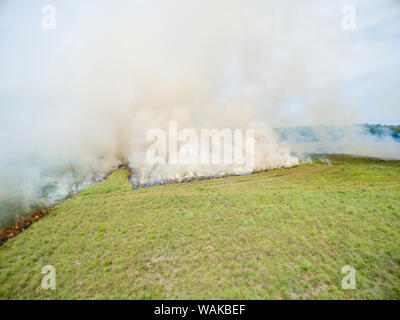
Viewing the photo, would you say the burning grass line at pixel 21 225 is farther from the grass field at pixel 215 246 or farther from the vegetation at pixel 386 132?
the vegetation at pixel 386 132

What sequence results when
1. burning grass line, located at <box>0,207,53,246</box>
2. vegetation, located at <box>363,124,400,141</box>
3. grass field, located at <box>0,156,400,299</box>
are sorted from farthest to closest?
1. vegetation, located at <box>363,124,400,141</box>
2. burning grass line, located at <box>0,207,53,246</box>
3. grass field, located at <box>0,156,400,299</box>

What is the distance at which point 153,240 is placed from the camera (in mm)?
7879

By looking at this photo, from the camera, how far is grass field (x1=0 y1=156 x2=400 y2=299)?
5.60m

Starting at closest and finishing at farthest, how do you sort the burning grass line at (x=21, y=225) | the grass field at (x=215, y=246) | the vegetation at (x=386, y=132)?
1. the grass field at (x=215, y=246)
2. the burning grass line at (x=21, y=225)
3. the vegetation at (x=386, y=132)

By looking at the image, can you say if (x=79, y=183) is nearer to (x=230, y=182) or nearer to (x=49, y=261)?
(x=49, y=261)

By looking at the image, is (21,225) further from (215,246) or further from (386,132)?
(386,132)

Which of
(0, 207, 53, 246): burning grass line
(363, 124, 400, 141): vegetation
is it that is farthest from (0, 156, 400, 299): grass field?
(363, 124, 400, 141): vegetation

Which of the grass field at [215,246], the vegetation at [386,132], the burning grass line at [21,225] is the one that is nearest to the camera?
the grass field at [215,246]

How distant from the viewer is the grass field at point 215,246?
5602 millimetres

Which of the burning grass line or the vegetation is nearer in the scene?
the burning grass line

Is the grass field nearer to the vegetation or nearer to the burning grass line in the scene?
the burning grass line

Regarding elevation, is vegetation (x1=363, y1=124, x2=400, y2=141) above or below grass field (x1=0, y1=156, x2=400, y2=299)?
above

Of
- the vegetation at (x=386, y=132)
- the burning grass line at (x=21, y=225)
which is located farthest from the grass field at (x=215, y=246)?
the vegetation at (x=386, y=132)
